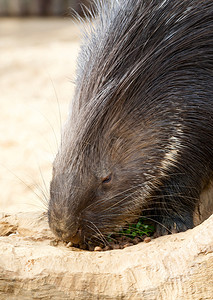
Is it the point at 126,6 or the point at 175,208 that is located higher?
the point at 126,6

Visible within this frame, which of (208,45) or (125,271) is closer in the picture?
(125,271)

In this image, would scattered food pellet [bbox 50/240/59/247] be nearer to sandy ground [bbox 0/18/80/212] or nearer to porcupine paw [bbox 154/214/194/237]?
sandy ground [bbox 0/18/80/212]

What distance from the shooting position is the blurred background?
4.65 m

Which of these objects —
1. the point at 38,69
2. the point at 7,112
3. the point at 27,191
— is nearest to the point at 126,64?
the point at 27,191

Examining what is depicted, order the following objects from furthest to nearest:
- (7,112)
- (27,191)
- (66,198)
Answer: (7,112) < (27,191) < (66,198)

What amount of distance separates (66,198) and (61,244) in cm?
27

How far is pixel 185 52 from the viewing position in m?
2.75

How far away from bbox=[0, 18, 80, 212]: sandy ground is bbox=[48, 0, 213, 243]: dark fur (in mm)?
322

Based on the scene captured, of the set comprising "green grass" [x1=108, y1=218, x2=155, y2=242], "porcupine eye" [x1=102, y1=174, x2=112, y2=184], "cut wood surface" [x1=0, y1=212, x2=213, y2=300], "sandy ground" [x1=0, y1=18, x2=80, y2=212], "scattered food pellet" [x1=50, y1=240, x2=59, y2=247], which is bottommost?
"sandy ground" [x1=0, y1=18, x2=80, y2=212]

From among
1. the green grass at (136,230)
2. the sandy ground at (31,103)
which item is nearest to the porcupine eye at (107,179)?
the green grass at (136,230)

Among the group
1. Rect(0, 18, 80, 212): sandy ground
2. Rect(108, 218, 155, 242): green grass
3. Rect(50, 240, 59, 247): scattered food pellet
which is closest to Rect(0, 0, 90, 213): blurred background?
Rect(0, 18, 80, 212): sandy ground

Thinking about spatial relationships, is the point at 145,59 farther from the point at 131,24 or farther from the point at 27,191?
the point at 27,191

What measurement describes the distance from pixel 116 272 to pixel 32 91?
5254mm

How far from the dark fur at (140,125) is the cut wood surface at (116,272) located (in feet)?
1.10
